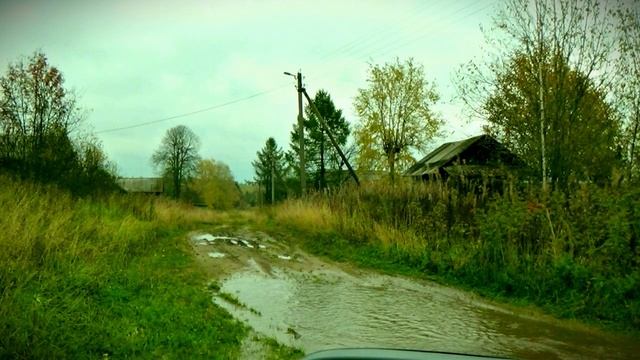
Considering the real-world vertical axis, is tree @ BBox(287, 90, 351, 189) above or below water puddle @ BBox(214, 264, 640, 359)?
above

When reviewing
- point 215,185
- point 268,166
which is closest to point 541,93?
point 268,166

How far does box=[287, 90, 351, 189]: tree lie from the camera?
52.8 metres

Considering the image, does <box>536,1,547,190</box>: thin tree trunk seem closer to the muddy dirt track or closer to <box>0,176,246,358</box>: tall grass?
the muddy dirt track

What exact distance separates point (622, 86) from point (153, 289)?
583 inches

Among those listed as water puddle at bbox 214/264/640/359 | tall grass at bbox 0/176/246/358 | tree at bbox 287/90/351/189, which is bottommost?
water puddle at bbox 214/264/640/359

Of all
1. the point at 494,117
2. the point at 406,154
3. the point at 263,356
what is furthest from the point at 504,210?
the point at 406,154

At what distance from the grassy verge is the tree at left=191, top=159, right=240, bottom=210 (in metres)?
70.1

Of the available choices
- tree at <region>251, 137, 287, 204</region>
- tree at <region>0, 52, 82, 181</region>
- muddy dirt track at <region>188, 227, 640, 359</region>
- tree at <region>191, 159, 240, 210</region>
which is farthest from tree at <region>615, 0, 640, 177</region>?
tree at <region>191, 159, 240, 210</region>

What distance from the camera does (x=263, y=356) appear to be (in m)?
5.61

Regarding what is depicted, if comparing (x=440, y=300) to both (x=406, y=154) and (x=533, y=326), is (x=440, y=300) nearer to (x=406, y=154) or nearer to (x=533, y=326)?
(x=533, y=326)

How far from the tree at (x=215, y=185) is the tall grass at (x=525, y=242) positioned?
68.8 m

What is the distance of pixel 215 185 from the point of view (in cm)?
8581

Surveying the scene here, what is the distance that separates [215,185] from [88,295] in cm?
8013

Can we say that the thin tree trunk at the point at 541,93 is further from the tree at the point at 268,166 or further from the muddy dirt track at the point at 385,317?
the tree at the point at 268,166
